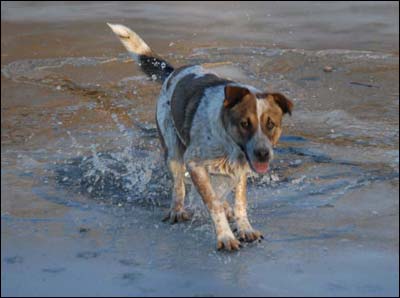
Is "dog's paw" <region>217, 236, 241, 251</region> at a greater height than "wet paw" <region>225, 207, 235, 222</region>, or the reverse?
"dog's paw" <region>217, 236, 241, 251</region>

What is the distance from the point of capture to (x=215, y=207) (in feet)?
19.2

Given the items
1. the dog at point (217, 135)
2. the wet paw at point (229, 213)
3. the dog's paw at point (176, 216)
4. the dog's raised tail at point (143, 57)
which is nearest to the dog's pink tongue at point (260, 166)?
the dog at point (217, 135)

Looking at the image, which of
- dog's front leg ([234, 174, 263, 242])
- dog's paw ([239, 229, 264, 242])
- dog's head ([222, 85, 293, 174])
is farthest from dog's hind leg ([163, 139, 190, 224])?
dog's head ([222, 85, 293, 174])

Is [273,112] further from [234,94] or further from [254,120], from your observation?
[234,94]

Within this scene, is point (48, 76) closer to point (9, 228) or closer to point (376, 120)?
point (376, 120)

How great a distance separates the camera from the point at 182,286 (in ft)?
16.1

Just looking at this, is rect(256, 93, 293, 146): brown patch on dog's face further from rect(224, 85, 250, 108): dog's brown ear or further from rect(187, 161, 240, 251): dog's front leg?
rect(187, 161, 240, 251): dog's front leg

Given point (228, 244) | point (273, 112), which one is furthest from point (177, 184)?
point (273, 112)

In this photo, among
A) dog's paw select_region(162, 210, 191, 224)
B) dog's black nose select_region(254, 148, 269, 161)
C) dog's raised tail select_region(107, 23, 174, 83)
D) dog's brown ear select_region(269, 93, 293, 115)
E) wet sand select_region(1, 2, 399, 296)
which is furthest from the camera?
dog's raised tail select_region(107, 23, 174, 83)

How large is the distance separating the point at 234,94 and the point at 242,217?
801mm

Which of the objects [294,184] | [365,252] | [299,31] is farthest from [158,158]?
[299,31]

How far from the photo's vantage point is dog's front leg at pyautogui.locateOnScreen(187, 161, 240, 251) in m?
5.63

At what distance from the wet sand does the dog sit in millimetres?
170

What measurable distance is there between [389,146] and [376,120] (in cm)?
84
